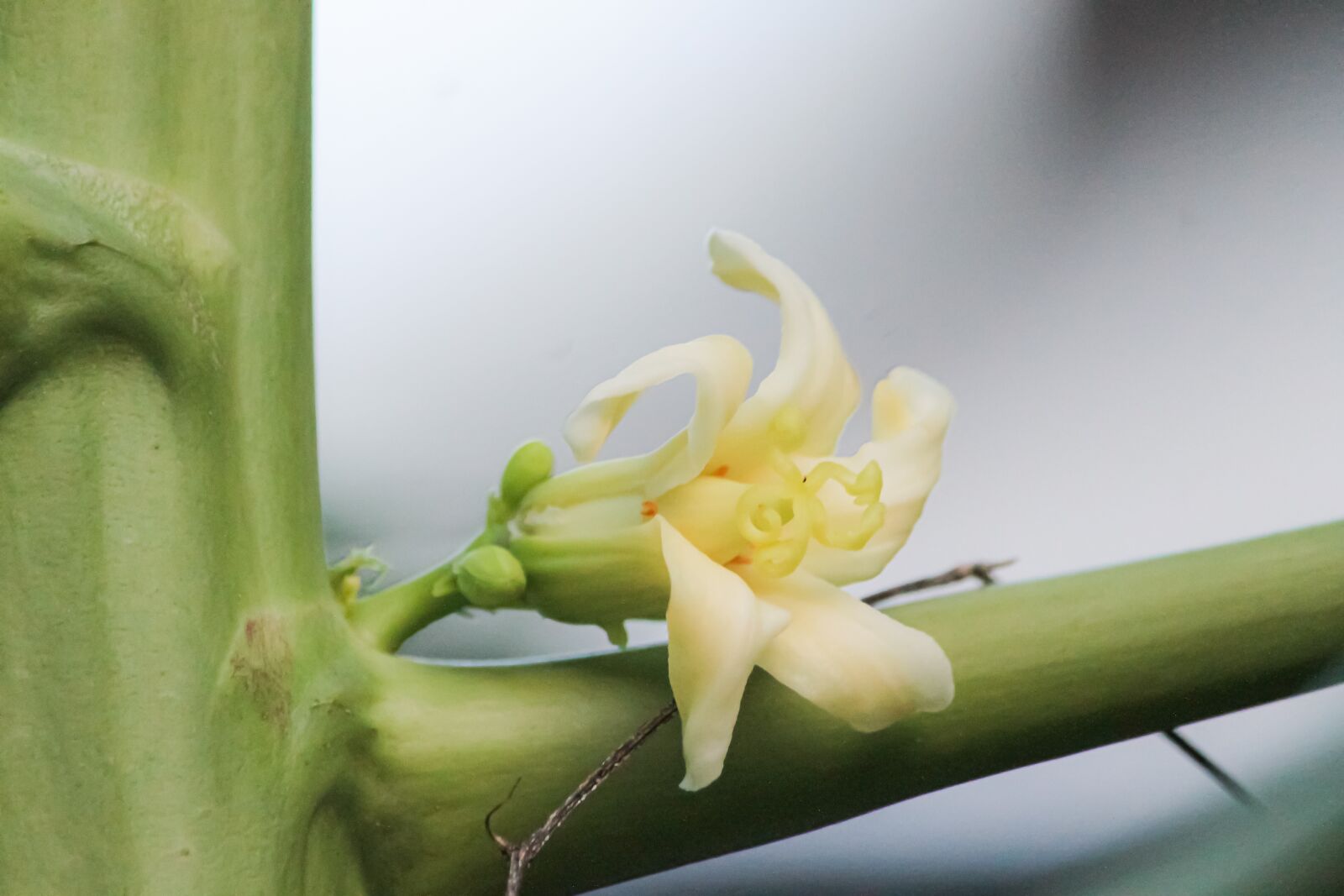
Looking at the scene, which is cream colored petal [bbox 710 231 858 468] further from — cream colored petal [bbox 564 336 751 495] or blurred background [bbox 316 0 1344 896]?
blurred background [bbox 316 0 1344 896]

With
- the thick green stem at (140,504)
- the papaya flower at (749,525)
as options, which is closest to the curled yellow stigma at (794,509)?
the papaya flower at (749,525)

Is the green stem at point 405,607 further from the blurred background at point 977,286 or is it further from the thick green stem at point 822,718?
the blurred background at point 977,286

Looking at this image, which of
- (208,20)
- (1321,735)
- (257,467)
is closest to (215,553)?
(257,467)

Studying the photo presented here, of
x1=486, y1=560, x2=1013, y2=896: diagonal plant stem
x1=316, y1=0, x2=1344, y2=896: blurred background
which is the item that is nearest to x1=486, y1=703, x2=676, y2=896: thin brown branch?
x1=486, y1=560, x2=1013, y2=896: diagonal plant stem

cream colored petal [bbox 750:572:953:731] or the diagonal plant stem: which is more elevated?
cream colored petal [bbox 750:572:953:731]

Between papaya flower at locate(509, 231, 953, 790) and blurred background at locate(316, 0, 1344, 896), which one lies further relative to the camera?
blurred background at locate(316, 0, 1344, 896)

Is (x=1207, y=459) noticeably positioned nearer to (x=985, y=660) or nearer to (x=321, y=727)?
A: (x=985, y=660)

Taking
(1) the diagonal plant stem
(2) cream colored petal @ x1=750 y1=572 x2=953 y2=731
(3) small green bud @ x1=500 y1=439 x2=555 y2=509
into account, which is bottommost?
(1) the diagonal plant stem
